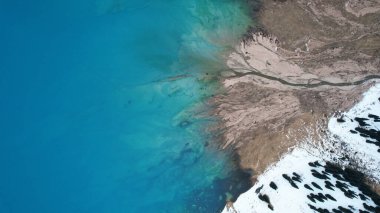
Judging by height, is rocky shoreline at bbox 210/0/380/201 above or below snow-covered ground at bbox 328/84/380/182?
above

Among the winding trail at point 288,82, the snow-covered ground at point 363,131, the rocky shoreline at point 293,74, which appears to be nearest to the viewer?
the snow-covered ground at point 363,131

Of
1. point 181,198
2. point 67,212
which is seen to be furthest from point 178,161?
point 67,212

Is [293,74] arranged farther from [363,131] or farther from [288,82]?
[363,131]

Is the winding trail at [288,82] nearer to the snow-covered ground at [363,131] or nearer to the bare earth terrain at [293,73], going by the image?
the bare earth terrain at [293,73]

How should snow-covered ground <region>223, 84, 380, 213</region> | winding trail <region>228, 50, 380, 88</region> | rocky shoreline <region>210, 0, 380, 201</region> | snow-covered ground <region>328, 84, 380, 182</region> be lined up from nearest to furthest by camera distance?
snow-covered ground <region>223, 84, 380, 213</region> < snow-covered ground <region>328, 84, 380, 182</region> < rocky shoreline <region>210, 0, 380, 201</region> < winding trail <region>228, 50, 380, 88</region>

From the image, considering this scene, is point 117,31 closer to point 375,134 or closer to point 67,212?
point 67,212

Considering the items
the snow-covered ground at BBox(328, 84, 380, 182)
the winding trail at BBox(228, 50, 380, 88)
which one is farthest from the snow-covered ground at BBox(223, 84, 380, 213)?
the winding trail at BBox(228, 50, 380, 88)

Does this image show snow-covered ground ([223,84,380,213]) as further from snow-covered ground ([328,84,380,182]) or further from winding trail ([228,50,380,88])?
winding trail ([228,50,380,88])

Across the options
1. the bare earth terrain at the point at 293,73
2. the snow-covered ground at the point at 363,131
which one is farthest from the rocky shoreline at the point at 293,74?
the snow-covered ground at the point at 363,131
